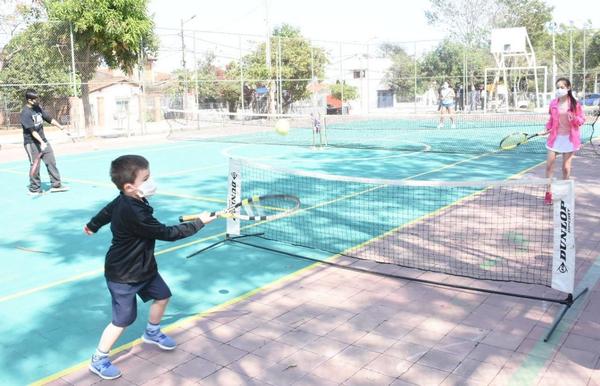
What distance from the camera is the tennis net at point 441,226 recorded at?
5645 mm

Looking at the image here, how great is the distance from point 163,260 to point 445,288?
327 centimetres

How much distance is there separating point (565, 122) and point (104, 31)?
63.3ft

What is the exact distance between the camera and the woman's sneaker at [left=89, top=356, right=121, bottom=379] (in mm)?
4000

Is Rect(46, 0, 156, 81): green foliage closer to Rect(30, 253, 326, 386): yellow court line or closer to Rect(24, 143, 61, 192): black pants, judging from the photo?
Rect(24, 143, 61, 192): black pants

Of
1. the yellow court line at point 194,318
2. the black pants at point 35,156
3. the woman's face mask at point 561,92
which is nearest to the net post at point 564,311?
the yellow court line at point 194,318

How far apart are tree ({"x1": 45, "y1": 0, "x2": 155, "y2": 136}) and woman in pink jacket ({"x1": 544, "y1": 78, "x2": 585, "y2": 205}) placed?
18.7m

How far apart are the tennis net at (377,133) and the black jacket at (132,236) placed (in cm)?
1360

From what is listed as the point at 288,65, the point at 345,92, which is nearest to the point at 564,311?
the point at 288,65

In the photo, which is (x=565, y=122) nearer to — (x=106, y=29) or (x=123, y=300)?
(x=123, y=300)

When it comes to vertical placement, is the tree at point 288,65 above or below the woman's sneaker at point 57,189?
above

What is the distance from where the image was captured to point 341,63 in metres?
34.9

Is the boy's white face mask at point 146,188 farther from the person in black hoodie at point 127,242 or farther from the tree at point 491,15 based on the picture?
the tree at point 491,15

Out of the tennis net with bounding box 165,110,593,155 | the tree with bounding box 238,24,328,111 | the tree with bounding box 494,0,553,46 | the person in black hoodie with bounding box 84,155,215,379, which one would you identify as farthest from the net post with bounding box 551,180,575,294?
the tree with bounding box 494,0,553,46

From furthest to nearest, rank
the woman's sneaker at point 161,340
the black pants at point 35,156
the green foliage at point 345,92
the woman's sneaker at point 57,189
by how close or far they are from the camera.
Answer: the green foliage at point 345,92
the woman's sneaker at point 57,189
the black pants at point 35,156
the woman's sneaker at point 161,340
